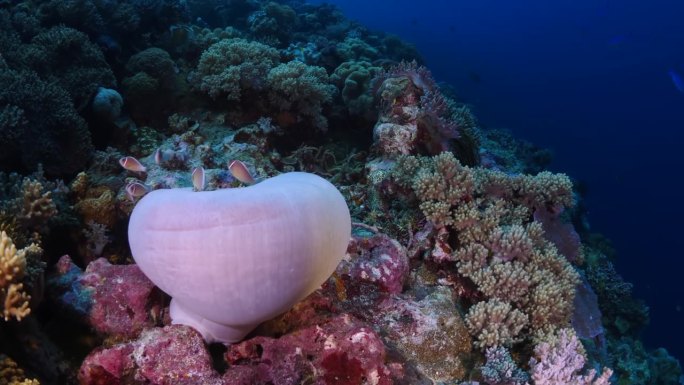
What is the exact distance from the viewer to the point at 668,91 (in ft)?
203

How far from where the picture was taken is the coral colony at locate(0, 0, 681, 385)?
2229mm

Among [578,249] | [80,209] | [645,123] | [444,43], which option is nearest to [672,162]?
[645,123]

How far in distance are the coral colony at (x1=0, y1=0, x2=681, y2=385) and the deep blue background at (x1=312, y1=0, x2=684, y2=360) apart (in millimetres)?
30167

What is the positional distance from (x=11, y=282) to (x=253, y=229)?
1.38 m

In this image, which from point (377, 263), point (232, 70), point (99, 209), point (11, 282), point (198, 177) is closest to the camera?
point (11, 282)

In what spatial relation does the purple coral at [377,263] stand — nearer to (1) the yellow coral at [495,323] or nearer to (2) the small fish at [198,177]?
(1) the yellow coral at [495,323]

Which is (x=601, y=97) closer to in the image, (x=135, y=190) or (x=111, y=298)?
(x=135, y=190)

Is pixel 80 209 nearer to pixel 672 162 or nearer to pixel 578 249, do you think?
pixel 578 249

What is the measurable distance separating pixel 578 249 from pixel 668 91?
75156mm

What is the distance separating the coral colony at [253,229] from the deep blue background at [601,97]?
1188 inches

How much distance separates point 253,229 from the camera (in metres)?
2.05

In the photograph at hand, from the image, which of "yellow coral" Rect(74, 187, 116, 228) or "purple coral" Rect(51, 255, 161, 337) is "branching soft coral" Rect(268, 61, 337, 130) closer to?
"yellow coral" Rect(74, 187, 116, 228)

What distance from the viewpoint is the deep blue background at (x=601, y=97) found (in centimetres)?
4050

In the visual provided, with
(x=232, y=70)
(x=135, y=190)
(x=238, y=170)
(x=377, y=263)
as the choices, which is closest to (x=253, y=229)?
(x=238, y=170)
